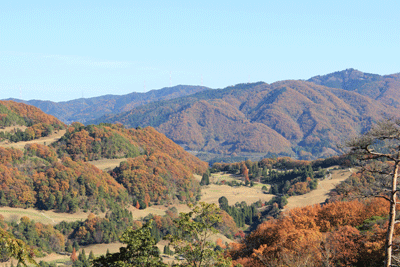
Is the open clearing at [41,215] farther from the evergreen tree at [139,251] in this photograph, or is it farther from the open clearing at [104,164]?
the evergreen tree at [139,251]

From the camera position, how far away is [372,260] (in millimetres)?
36406

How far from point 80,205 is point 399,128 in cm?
14091

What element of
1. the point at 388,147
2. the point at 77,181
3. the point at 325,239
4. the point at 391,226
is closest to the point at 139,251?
the point at 391,226

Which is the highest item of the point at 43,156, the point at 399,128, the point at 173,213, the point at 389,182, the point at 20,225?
the point at 399,128

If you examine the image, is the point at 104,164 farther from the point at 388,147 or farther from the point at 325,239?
the point at 388,147

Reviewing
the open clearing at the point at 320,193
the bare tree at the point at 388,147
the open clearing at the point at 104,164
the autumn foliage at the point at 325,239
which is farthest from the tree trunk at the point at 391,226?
the open clearing at the point at 104,164

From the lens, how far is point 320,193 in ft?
548

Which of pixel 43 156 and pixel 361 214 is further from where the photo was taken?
pixel 43 156

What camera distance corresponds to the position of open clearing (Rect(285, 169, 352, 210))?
15588 centimetres

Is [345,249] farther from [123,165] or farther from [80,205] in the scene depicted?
[123,165]

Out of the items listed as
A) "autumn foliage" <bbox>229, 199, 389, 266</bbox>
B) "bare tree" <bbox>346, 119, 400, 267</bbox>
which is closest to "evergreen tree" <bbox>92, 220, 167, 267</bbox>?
"autumn foliage" <bbox>229, 199, 389, 266</bbox>

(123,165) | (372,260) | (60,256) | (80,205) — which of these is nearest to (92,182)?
(80,205)

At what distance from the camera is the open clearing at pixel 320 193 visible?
511 ft

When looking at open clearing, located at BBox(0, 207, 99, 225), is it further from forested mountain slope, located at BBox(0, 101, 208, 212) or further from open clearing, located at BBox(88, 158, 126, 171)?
open clearing, located at BBox(88, 158, 126, 171)
